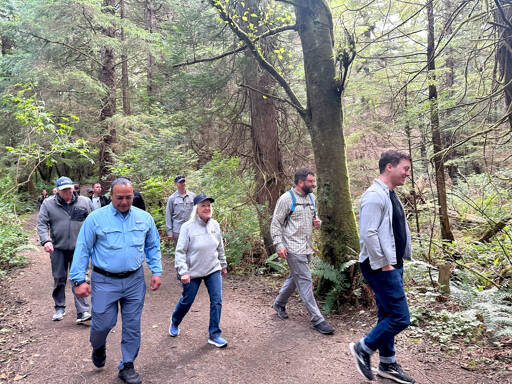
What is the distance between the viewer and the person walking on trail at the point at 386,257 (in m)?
3.39

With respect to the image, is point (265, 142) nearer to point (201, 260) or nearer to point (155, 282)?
point (201, 260)

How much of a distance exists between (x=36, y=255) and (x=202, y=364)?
9740 mm

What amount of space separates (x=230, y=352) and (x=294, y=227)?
1.99 meters

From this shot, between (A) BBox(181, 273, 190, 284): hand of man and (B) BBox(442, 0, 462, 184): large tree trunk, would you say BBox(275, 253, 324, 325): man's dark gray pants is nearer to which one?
(A) BBox(181, 273, 190, 284): hand of man

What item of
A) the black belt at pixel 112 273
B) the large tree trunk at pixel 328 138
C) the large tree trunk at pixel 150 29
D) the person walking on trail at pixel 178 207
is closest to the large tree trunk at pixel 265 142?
the person walking on trail at pixel 178 207

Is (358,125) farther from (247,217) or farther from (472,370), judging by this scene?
(472,370)

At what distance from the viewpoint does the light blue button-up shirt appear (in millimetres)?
3678

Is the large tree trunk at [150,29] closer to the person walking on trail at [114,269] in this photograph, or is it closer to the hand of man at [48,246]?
the hand of man at [48,246]

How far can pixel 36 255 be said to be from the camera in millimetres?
11172

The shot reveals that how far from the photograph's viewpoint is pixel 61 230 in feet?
18.6

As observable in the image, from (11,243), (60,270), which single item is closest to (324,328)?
(60,270)

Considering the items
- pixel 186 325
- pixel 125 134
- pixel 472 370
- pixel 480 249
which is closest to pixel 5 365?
pixel 186 325

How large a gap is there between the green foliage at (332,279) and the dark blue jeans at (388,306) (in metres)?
1.94

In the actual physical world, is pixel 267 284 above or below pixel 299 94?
below
